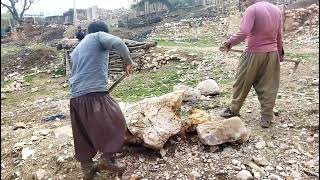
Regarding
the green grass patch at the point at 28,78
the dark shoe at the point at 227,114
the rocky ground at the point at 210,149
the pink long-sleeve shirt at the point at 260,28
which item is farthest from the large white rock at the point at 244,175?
the green grass patch at the point at 28,78

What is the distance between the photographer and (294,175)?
3291 mm

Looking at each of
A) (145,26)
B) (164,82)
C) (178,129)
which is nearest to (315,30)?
(164,82)

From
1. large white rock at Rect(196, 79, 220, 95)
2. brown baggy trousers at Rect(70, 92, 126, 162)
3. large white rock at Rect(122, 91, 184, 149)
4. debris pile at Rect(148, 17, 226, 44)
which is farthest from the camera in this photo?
debris pile at Rect(148, 17, 226, 44)

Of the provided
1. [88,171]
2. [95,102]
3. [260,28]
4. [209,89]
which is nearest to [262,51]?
[260,28]

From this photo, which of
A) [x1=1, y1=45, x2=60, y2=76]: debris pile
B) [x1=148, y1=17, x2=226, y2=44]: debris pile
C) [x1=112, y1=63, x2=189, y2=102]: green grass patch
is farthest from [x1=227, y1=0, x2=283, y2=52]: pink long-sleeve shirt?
[x1=1, y1=45, x2=60, y2=76]: debris pile

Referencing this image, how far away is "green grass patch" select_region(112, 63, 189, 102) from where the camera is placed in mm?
A: 6792

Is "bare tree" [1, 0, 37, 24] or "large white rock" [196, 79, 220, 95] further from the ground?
"bare tree" [1, 0, 37, 24]

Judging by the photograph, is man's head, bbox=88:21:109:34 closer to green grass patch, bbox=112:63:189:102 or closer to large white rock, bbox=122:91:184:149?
large white rock, bbox=122:91:184:149

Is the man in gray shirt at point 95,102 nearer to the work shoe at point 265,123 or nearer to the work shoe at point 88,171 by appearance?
the work shoe at point 88,171

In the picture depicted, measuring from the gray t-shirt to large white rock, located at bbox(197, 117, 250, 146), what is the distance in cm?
101

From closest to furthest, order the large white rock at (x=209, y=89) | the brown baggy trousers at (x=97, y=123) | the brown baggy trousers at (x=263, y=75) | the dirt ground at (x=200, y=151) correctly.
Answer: the brown baggy trousers at (x=97, y=123) → the dirt ground at (x=200, y=151) → the brown baggy trousers at (x=263, y=75) → the large white rock at (x=209, y=89)

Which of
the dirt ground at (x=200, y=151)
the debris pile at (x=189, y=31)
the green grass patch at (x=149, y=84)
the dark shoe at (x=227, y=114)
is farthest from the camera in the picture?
the debris pile at (x=189, y=31)

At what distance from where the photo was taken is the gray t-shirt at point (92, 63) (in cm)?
319

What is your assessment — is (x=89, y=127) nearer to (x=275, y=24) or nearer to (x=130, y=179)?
Result: (x=130, y=179)
